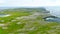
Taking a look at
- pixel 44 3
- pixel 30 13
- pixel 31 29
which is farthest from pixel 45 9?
pixel 31 29

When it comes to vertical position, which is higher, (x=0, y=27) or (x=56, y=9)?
(x=56, y=9)

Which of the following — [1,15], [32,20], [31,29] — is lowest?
[31,29]

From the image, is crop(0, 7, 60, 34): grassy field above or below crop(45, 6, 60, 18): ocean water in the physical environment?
Result: below

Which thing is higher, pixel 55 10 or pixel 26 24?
pixel 55 10

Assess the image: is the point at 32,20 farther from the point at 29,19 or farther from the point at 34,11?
the point at 34,11

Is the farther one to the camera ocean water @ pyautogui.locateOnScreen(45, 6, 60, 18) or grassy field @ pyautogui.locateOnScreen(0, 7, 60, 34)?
ocean water @ pyautogui.locateOnScreen(45, 6, 60, 18)

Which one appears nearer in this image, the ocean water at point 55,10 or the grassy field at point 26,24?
the grassy field at point 26,24

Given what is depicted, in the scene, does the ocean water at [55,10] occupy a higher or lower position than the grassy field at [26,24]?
higher

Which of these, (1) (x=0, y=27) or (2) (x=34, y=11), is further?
(2) (x=34, y=11)
